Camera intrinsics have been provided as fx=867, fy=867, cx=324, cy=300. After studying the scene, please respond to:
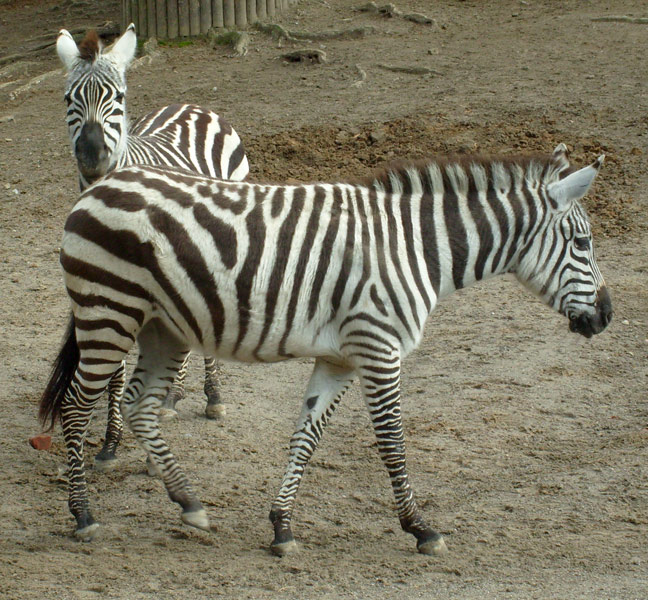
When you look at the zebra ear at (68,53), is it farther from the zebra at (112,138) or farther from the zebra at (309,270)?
the zebra at (309,270)

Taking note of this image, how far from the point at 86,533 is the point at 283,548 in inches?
46.6

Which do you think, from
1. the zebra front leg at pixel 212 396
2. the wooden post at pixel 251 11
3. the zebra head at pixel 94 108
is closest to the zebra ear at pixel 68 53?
the zebra head at pixel 94 108

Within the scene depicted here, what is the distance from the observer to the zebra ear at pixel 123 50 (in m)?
6.64

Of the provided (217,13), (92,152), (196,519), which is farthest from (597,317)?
(217,13)

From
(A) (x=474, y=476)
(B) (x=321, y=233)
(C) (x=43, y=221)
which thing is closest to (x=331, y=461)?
(A) (x=474, y=476)

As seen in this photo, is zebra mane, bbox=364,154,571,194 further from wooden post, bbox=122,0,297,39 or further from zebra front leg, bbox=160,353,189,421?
wooden post, bbox=122,0,297,39

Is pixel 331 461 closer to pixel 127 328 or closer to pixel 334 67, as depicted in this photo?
pixel 127 328

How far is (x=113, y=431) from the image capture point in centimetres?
616

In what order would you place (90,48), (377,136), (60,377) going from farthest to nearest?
1. (377,136)
2. (90,48)
3. (60,377)

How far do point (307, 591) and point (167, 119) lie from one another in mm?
4622

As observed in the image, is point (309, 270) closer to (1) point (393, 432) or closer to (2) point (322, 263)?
(2) point (322, 263)

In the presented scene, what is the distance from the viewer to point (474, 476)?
5879 mm

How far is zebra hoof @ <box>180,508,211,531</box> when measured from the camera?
17.1ft

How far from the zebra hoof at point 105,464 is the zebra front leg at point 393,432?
83.6 inches
